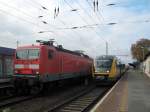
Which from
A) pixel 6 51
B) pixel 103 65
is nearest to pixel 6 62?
pixel 6 51

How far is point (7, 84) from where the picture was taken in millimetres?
19500

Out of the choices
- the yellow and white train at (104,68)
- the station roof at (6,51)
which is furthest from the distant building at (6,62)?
the yellow and white train at (104,68)

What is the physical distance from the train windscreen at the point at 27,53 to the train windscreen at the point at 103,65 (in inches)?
384

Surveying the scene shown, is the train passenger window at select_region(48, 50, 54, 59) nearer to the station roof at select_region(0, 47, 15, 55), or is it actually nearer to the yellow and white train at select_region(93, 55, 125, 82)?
the station roof at select_region(0, 47, 15, 55)

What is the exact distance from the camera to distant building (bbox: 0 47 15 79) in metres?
19.2

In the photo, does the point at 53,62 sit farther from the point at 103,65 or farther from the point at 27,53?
the point at 103,65

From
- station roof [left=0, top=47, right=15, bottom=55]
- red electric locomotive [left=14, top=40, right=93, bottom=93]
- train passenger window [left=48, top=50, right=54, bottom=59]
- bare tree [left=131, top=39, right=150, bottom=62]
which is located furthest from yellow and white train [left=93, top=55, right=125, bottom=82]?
bare tree [left=131, top=39, right=150, bottom=62]

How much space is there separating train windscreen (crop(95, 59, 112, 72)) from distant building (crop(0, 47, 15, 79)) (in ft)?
29.7

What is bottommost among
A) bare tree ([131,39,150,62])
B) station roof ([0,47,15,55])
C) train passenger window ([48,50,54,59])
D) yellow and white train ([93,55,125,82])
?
yellow and white train ([93,55,125,82])

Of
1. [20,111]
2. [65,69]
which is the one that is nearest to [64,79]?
[65,69]

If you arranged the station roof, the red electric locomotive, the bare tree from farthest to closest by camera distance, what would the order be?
the bare tree, the station roof, the red electric locomotive

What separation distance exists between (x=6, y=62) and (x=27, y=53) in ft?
7.02

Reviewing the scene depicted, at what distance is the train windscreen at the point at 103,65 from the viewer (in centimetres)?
2673

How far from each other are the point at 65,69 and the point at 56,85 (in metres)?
1.82
